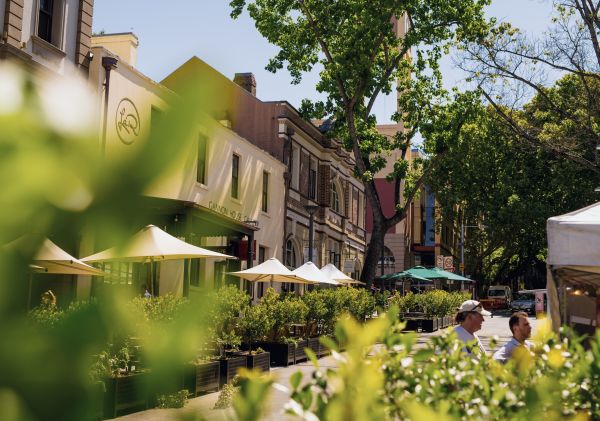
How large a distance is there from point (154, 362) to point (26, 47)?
1670 cm

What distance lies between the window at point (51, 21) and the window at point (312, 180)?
2070 cm

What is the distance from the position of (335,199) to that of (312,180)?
3.91m

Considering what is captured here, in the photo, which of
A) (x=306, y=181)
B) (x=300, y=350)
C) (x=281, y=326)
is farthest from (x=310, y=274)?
(x=306, y=181)

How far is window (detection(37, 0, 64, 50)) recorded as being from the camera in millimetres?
17312

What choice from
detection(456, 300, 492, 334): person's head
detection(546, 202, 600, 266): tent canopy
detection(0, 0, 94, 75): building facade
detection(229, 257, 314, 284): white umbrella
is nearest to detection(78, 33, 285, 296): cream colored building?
detection(0, 0, 94, 75): building facade

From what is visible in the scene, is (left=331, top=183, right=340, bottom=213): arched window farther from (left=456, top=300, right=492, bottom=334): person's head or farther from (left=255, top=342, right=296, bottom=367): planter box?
(left=456, top=300, right=492, bottom=334): person's head

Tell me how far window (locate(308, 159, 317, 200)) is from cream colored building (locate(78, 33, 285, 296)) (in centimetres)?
417

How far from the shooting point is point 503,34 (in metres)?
25.6

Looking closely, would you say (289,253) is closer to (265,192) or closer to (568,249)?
(265,192)

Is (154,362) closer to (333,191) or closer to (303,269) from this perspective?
(303,269)

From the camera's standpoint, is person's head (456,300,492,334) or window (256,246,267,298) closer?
person's head (456,300,492,334)

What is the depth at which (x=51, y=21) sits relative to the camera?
17547 mm

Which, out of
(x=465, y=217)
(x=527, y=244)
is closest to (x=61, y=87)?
(x=465, y=217)

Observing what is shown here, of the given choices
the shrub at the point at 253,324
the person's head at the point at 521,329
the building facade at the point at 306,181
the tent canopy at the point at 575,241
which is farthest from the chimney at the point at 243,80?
the shrub at the point at 253,324
